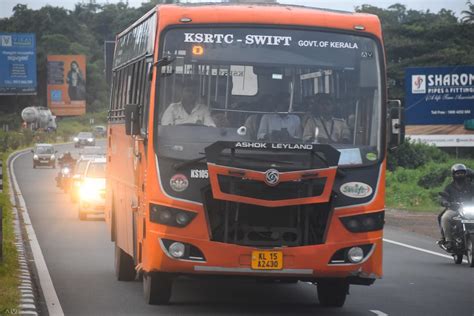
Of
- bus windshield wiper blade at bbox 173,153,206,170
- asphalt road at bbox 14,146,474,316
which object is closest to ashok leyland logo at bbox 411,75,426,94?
asphalt road at bbox 14,146,474,316

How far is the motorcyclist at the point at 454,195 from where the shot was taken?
19.0 m

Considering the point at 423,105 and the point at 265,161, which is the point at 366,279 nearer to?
the point at 265,161

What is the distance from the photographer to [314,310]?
13.5 metres

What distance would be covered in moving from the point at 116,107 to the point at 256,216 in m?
5.58

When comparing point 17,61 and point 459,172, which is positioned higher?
point 17,61

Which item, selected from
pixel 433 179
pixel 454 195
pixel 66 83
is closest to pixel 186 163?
pixel 454 195

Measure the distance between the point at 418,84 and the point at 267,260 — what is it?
38468 millimetres

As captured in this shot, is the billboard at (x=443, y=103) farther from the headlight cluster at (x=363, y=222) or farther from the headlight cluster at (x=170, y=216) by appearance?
the headlight cluster at (x=170, y=216)

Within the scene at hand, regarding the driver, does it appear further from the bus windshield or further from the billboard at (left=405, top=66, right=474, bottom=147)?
the billboard at (left=405, top=66, right=474, bottom=147)

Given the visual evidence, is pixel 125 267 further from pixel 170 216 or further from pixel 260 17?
pixel 260 17

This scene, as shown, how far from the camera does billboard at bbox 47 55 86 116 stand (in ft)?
364

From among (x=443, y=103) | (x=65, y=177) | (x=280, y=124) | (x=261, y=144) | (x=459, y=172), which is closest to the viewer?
(x=261, y=144)

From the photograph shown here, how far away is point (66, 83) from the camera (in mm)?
111500

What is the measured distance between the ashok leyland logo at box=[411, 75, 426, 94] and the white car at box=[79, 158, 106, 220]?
2085 cm
